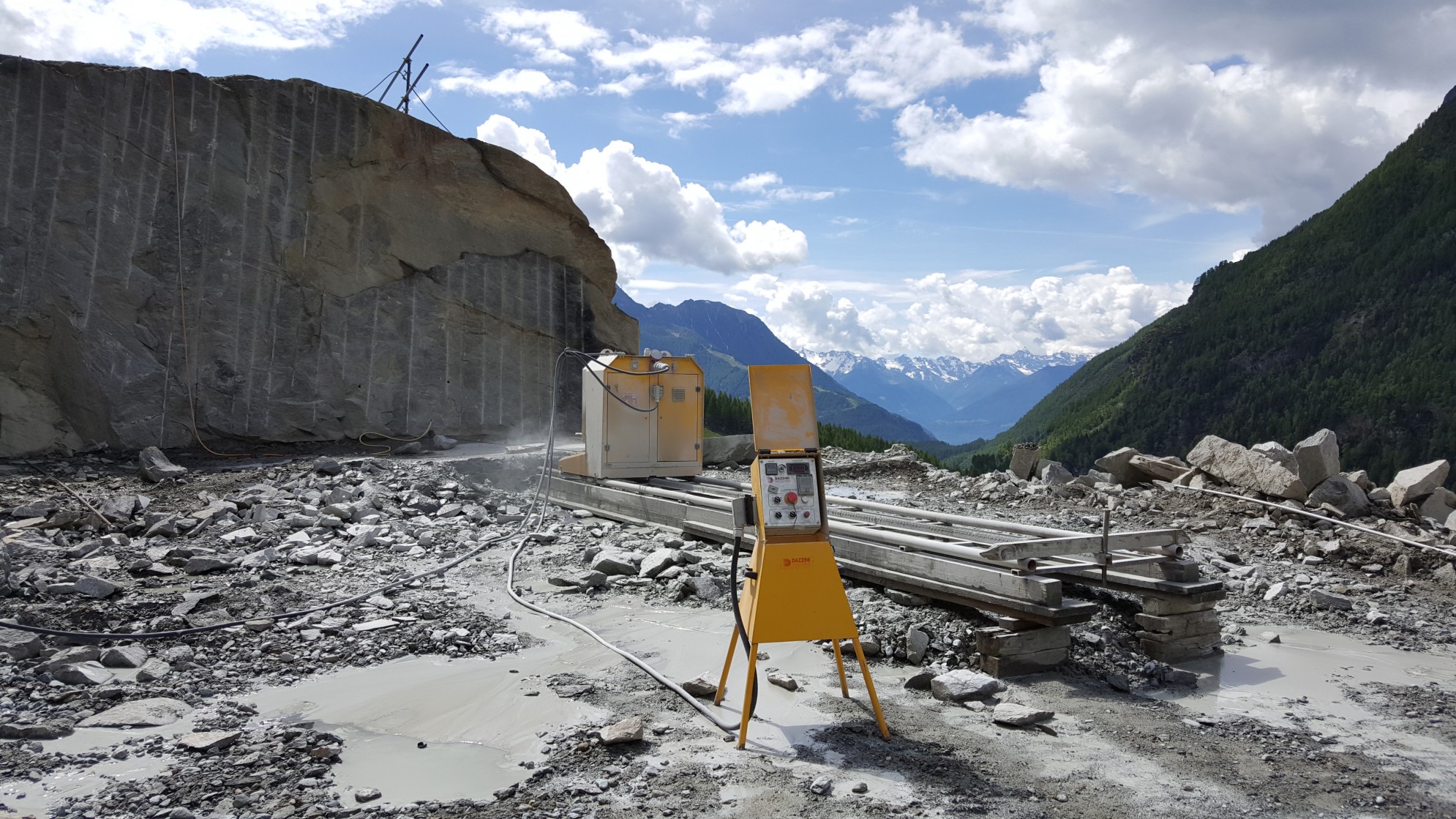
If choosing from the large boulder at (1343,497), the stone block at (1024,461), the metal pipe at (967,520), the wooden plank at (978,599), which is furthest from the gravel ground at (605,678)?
the stone block at (1024,461)

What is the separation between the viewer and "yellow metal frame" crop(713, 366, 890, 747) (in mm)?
4594

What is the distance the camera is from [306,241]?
55.5 feet

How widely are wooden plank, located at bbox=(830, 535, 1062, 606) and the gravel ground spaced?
26cm

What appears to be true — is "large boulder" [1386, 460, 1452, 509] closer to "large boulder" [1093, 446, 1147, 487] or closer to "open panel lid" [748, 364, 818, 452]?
"large boulder" [1093, 446, 1147, 487]

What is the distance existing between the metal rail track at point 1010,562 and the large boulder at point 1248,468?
5.30m

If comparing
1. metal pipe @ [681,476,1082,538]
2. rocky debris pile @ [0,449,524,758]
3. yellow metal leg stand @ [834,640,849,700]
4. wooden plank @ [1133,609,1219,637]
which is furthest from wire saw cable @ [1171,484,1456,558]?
rocky debris pile @ [0,449,524,758]

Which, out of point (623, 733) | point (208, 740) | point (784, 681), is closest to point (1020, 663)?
point (784, 681)

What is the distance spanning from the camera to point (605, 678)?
5.52 m

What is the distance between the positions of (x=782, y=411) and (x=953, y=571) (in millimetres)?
2305

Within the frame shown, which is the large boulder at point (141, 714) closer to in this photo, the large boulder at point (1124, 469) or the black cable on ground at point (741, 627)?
the black cable on ground at point (741, 627)

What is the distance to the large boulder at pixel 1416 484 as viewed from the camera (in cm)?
1148

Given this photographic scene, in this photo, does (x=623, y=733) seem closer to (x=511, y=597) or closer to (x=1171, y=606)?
(x=511, y=597)

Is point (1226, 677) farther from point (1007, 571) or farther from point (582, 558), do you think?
point (582, 558)

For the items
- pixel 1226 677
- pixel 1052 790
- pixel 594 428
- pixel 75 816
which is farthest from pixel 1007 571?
pixel 594 428
